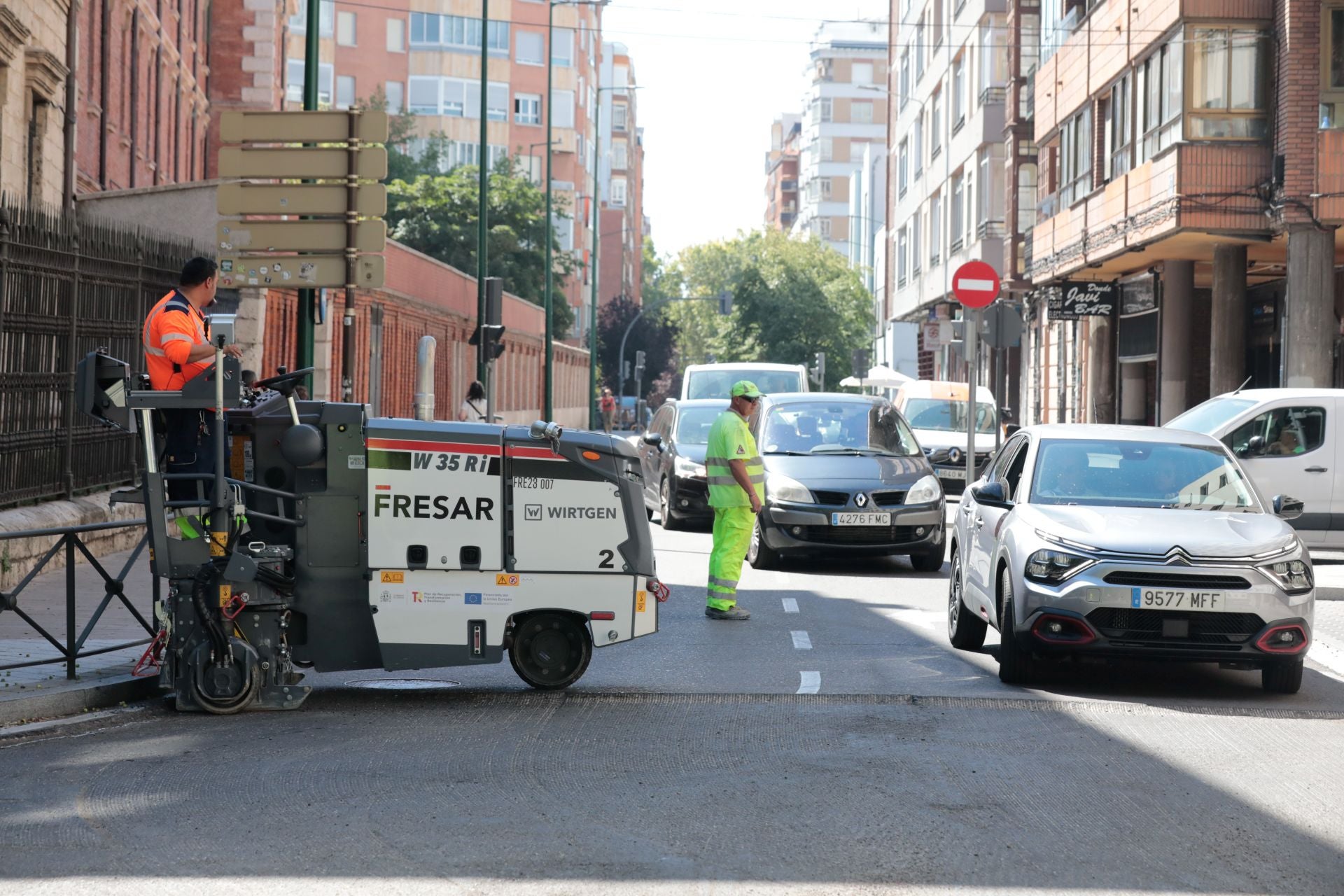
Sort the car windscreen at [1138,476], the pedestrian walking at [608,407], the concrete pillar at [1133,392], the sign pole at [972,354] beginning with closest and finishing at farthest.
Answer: the car windscreen at [1138,476] → the sign pole at [972,354] → the concrete pillar at [1133,392] → the pedestrian walking at [608,407]

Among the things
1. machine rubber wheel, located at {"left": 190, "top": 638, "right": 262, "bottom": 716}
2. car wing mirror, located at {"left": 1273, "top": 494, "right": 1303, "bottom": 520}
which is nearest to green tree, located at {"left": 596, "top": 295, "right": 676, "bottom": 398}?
car wing mirror, located at {"left": 1273, "top": 494, "right": 1303, "bottom": 520}

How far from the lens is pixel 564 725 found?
8.32 meters

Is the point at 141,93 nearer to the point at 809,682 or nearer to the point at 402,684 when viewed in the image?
the point at 402,684

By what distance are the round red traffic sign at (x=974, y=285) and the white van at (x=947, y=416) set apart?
6.59 meters

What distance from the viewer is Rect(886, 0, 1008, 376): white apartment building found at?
44812 millimetres

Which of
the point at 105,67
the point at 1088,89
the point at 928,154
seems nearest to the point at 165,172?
the point at 105,67

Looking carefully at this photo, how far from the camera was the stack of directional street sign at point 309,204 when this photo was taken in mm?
14852

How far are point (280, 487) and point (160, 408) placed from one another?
0.69 m

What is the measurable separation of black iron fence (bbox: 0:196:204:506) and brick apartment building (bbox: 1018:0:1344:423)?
15.3 meters

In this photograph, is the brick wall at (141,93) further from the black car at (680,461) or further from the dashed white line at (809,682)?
the dashed white line at (809,682)

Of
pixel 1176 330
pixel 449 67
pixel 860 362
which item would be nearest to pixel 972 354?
pixel 1176 330

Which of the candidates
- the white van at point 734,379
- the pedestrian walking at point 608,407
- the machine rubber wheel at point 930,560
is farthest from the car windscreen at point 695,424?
the pedestrian walking at point 608,407

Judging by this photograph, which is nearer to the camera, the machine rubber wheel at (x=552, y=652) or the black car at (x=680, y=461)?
the machine rubber wheel at (x=552, y=652)

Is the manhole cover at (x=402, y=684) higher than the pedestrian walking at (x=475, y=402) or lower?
lower
